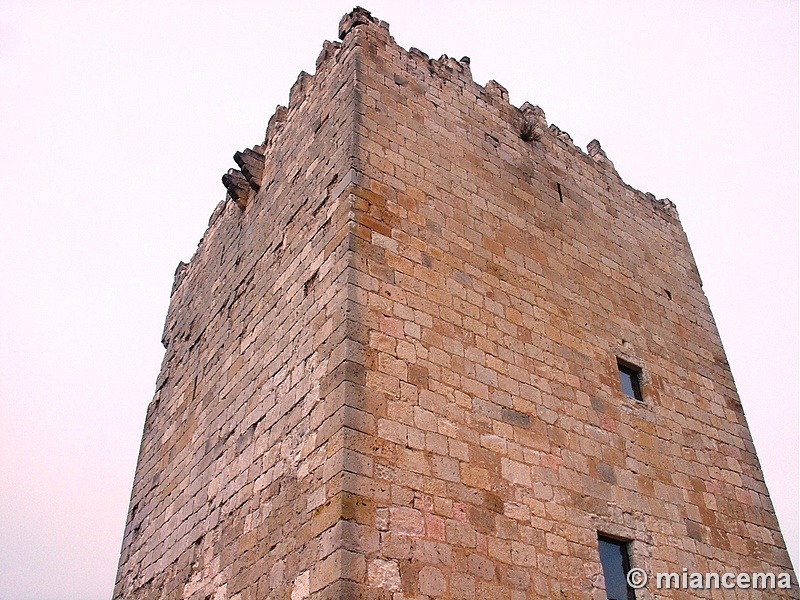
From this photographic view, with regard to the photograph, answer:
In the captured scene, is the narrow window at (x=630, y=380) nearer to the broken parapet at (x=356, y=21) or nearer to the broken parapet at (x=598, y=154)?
the broken parapet at (x=598, y=154)

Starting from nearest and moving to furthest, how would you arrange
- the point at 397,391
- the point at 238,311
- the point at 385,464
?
1. the point at 385,464
2. the point at 397,391
3. the point at 238,311

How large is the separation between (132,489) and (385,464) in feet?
18.1

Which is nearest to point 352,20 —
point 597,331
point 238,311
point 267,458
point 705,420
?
point 238,311

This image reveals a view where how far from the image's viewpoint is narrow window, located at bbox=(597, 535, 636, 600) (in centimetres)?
535

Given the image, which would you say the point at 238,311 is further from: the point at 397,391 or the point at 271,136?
the point at 397,391

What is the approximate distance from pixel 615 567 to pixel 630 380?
2053 millimetres

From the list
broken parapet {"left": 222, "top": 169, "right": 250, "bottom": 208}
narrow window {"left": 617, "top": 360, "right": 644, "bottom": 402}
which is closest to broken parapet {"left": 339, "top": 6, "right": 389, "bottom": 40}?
Answer: broken parapet {"left": 222, "top": 169, "right": 250, "bottom": 208}

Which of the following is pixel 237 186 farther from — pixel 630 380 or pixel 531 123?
pixel 630 380

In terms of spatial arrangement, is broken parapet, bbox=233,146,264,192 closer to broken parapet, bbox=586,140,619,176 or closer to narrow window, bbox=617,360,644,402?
broken parapet, bbox=586,140,619,176

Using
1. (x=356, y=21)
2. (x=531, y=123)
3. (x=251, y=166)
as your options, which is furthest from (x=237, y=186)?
(x=531, y=123)

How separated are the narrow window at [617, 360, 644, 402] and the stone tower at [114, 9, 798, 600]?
2 centimetres

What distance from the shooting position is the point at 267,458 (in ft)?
18.1

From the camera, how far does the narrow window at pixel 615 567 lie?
17.5ft

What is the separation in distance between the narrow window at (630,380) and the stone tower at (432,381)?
2cm
